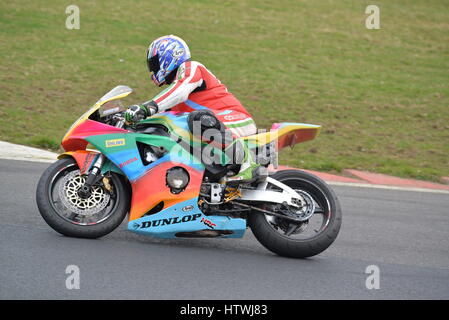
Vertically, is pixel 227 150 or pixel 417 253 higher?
pixel 227 150

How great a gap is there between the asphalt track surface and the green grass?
519 centimetres

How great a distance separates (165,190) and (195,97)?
89 cm

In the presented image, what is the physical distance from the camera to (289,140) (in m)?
6.37

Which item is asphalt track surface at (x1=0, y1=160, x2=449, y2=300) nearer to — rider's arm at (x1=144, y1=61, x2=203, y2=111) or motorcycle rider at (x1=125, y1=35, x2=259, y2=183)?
motorcycle rider at (x1=125, y1=35, x2=259, y2=183)

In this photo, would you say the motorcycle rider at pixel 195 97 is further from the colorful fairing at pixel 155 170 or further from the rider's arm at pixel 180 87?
the colorful fairing at pixel 155 170

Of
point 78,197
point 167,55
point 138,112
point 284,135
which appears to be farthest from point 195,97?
point 78,197

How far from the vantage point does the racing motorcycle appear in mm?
6008

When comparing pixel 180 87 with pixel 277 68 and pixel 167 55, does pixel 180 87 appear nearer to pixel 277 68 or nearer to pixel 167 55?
pixel 167 55

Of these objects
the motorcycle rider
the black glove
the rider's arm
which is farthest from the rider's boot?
the black glove

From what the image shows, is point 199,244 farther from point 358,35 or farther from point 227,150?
point 358,35

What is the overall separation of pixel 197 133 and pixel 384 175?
6.62 metres

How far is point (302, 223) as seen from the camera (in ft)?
20.5
